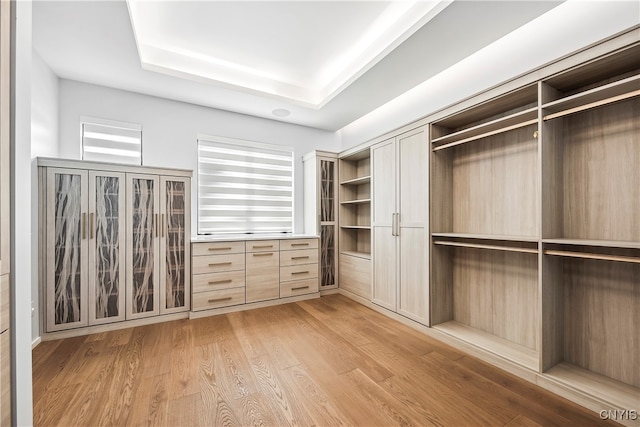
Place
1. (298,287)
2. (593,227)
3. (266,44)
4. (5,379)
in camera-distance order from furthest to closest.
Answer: (298,287) → (266,44) → (593,227) → (5,379)

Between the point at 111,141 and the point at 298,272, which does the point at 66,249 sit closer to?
the point at 111,141

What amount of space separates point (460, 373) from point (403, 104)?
10.1 feet

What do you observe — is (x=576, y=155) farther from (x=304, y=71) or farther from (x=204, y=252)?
(x=204, y=252)

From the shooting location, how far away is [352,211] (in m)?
4.40

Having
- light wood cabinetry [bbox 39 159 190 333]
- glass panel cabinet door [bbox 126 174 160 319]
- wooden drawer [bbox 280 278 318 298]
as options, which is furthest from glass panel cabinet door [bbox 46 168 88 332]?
wooden drawer [bbox 280 278 318 298]

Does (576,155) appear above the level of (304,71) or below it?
below

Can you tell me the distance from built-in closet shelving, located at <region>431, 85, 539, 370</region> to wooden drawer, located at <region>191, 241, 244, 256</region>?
2336mm

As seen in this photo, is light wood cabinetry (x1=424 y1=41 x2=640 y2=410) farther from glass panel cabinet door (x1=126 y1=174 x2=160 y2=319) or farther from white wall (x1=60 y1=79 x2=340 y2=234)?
glass panel cabinet door (x1=126 y1=174 x2=160 y2=319)

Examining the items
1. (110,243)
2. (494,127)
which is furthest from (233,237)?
(494,127)

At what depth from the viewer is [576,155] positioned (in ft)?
6.51

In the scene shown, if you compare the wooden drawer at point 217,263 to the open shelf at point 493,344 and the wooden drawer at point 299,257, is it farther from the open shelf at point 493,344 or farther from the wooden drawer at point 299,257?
the open shelf at point 493,344

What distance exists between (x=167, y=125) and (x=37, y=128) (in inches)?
49.6

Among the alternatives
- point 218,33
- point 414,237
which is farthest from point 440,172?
point 218,33

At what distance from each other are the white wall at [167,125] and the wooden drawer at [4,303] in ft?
9.22
